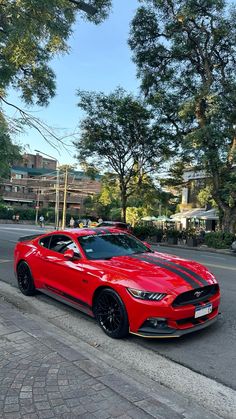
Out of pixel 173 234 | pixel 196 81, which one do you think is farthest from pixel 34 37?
pixel 173 234

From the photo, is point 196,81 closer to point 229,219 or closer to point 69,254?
point 229,219

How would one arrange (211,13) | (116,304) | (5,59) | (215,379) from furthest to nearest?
1. (211,13)
2. (5,59)
3. (116,304)
4. (215,379)

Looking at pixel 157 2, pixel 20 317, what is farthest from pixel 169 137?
pixel 20 317

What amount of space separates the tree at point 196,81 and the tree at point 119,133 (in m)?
1.13

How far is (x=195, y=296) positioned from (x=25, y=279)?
3.70m

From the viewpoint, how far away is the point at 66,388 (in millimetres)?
3287

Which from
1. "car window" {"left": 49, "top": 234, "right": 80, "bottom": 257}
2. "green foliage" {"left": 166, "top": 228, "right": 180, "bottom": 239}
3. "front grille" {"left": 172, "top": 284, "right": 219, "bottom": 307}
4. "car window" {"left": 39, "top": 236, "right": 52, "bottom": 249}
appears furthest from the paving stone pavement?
"green foliage" {"left": 166, "top": 228, "right": 180, "bottom": 239}

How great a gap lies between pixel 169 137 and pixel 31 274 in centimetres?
1990

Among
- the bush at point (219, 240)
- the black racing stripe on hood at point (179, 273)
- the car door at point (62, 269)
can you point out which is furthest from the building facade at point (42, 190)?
the black racing stripe on hood at point (179, 273)

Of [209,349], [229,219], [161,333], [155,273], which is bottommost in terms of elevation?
[209,349]

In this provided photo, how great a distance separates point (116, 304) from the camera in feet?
15.7

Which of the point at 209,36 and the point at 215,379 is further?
the point at 209,36

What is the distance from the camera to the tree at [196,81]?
67.4 ft

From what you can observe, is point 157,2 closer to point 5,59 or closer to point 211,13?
point 211,13
